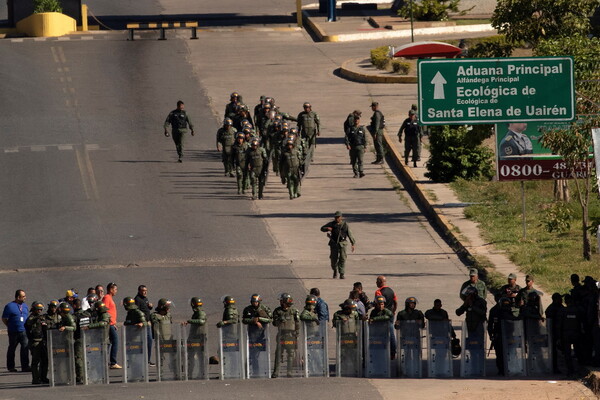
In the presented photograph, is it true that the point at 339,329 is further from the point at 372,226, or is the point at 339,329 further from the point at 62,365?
the point at 372,226

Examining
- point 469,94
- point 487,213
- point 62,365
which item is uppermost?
point 469,94

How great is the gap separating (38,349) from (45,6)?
135 ft

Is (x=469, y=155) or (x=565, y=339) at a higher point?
(x=469, y=155)

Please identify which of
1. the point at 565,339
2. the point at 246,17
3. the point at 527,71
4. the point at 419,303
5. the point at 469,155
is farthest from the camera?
the point at 246,17

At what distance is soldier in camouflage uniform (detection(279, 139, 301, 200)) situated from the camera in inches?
1444

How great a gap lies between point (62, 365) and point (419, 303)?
7.39 m

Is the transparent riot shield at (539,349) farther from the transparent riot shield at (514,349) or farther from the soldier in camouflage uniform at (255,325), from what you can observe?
the soldier in camouflage uniform at (255,325)

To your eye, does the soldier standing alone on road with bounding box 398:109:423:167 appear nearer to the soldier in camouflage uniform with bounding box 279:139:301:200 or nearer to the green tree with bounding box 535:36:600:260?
the soldier in camouflage uniform with bounding box 279:139:301:200

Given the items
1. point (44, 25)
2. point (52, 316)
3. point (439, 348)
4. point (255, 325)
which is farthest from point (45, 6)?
point (439, 348)

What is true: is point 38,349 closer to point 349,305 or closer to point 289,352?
point 289,352

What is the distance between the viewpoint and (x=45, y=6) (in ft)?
205

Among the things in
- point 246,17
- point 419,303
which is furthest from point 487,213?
point 246,17

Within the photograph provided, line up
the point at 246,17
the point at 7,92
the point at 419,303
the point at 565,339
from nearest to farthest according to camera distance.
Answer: the point at 565,339, the point at 419,303, the point at 7,92, the point at 246,17

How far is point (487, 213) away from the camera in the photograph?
3559 centimetres
